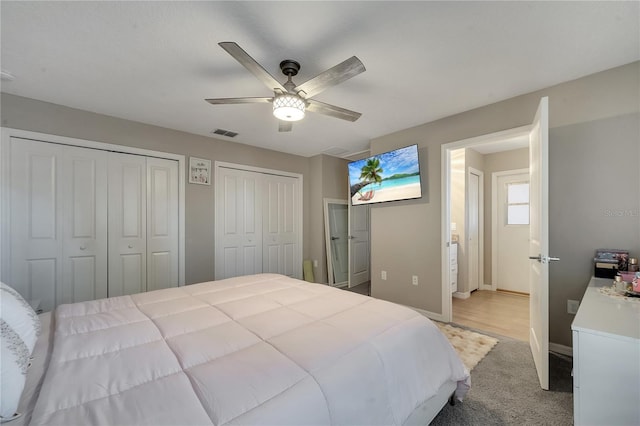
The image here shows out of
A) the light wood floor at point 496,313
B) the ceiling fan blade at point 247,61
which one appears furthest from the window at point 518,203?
the ceiling fan blade at point 247,61

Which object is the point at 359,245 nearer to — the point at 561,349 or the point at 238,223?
the point at 238,223

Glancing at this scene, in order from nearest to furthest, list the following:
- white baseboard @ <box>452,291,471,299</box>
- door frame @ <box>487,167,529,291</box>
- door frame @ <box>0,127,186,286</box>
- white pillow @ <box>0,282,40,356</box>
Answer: white pillow @ <box>0,282,40,356</box>, door frame @ <box>0,127,186,286</box>, white baseboard @ <box>452,291,471,299</box>, door frame @ <box>487,167,529,291</box>

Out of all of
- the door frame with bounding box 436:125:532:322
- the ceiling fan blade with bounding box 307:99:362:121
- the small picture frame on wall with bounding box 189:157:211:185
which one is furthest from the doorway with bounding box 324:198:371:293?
the ceiling fan blade with bounding box 307:99:362:121

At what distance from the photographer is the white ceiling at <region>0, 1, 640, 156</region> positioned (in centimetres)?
154

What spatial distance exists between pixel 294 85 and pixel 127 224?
2.62 metres

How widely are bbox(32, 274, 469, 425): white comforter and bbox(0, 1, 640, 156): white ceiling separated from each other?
1.74 meters

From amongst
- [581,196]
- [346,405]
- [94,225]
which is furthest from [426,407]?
[94,225]

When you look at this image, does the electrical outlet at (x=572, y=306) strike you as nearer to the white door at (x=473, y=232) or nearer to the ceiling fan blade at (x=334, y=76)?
the white door at (x=473, y=232)

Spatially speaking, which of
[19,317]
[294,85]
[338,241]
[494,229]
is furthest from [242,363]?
[494,229]

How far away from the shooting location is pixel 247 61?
153cm

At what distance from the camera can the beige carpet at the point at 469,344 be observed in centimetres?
226

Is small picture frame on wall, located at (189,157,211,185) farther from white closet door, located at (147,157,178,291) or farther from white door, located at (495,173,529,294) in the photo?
white door, located at (495,173,529,294)

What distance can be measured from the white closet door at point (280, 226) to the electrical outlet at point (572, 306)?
3.48m

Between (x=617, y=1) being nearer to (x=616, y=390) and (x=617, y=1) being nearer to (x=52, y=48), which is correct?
(x=616, y=390)
